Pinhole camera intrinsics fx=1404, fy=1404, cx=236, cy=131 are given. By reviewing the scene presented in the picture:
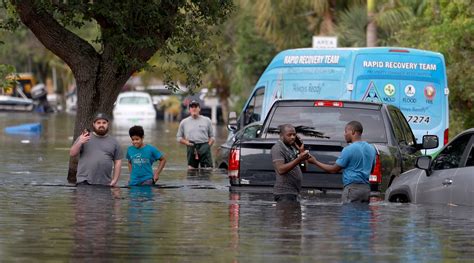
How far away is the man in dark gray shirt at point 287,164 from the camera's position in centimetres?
1659

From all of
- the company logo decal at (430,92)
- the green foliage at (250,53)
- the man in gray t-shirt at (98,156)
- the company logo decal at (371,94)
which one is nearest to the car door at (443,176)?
the man in gray t-shirt at (98,156)

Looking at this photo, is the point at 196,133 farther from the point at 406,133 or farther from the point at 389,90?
the point at 406,133

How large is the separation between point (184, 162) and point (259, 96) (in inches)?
170

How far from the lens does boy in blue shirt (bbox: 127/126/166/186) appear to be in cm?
2044

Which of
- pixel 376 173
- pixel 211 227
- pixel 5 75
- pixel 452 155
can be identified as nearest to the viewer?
pixel 211 227

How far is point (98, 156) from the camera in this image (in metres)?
19.7

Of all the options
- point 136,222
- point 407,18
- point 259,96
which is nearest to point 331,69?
point 259,96

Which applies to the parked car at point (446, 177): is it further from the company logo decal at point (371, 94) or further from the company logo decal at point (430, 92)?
the company logo decal at point (430, 92)

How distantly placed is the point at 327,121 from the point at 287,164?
262 cm

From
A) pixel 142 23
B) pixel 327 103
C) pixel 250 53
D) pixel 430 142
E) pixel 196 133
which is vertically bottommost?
pixel 430 142

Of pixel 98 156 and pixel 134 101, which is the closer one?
pixel 98 156

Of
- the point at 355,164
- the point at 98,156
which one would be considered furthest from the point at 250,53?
the point at 355,164

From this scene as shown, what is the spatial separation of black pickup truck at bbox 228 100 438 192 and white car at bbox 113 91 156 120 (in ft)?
166

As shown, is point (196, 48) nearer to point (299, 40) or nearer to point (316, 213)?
point (316, 213)
